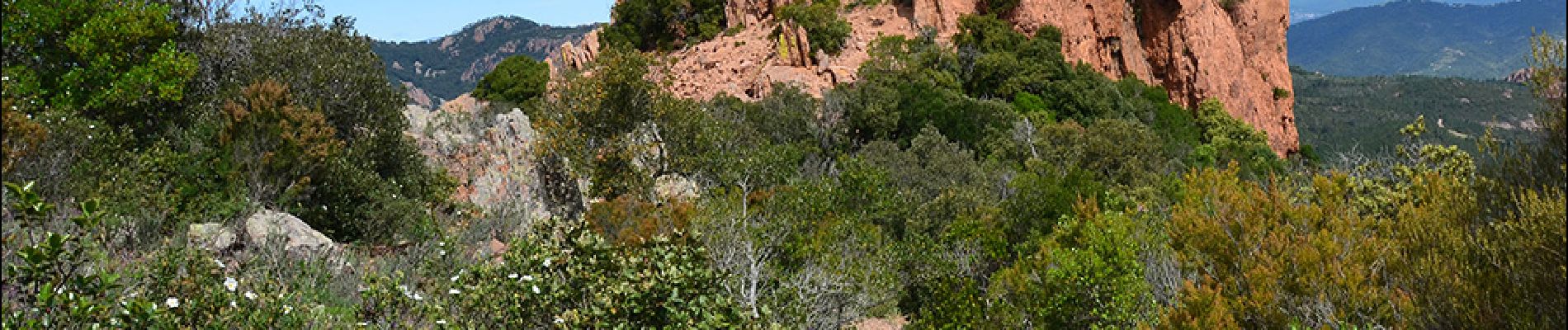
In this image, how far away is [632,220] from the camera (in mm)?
17688

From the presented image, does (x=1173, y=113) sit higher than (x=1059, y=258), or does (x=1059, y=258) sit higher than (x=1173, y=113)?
(x=1059, y=258)

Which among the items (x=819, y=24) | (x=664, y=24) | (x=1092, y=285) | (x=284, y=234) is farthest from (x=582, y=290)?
Result: (x=664, y=24)

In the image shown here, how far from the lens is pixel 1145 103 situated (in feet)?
150

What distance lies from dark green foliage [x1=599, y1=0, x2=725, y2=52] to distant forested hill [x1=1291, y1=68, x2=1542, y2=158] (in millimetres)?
99392

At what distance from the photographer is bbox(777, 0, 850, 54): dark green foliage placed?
131ft

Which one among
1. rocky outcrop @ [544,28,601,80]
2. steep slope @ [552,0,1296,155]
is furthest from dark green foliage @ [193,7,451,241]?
rocky outcrop @ [544,28,601,80]

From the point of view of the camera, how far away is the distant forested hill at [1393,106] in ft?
424

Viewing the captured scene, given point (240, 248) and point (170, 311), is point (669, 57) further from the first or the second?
point (170, 311)

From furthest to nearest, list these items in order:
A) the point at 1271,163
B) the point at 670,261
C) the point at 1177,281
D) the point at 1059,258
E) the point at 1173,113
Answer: the point at 1173,113 → the point at 1271,163 → the point at 1177,281 → the point at 1059,258 → the point at 670,261

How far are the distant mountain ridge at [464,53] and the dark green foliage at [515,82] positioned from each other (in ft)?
346

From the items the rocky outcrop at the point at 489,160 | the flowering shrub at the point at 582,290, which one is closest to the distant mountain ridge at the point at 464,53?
the rocky outcrop at the point at 489,160

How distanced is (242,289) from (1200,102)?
50.0m

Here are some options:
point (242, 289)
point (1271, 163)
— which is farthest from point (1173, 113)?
point (242, 289)

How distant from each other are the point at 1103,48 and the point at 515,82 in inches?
1240
